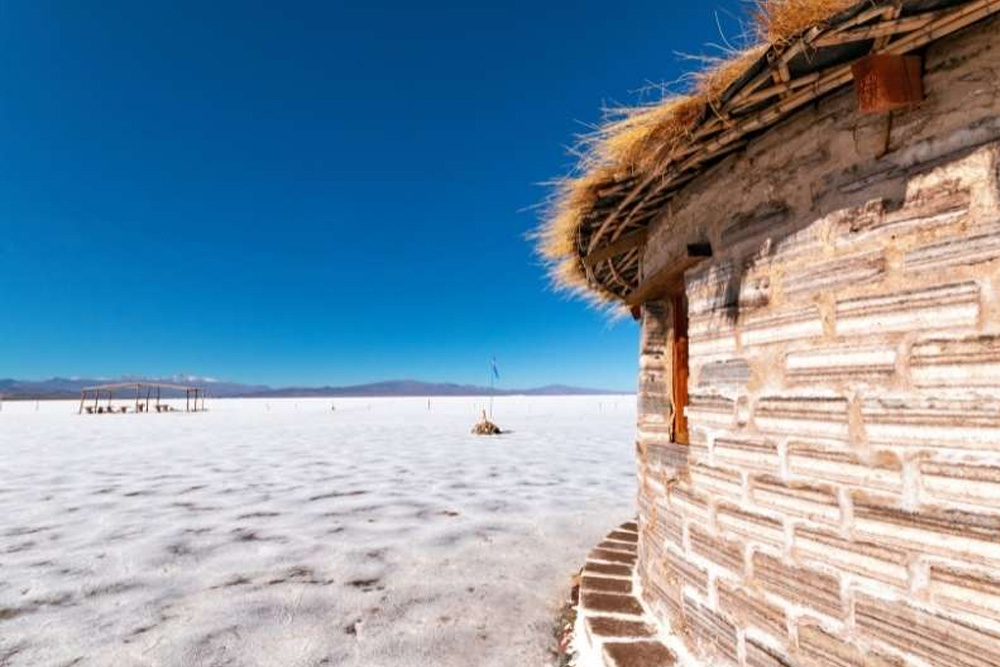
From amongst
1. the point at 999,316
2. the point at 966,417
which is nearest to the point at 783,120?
the point at 999,316

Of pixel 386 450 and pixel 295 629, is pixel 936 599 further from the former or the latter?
pixel 386 450

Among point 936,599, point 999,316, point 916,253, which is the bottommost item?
point 936,599

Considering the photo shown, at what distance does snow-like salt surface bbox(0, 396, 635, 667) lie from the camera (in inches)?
135

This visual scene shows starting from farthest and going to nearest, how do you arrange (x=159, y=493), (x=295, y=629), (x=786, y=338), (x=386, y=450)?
1. (x=386, y=450)
2. (x=159, y=493)
3. (x=295, y=629)
4. (x=786, y=338)

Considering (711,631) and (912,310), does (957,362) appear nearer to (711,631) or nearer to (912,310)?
(912,310)

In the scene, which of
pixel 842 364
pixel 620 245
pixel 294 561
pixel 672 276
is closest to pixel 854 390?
pixel 842 364

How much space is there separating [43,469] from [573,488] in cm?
1026

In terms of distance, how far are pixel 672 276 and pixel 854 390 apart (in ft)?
4.27

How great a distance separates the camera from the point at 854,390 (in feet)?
6.08

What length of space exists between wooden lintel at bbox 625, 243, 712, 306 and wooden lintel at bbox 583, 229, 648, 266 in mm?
361

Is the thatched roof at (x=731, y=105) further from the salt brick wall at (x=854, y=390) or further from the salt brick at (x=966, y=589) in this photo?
the salt brick at (x=966, y=589)

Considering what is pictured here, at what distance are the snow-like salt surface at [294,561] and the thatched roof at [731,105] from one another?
2.77 m

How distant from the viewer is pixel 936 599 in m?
1.62

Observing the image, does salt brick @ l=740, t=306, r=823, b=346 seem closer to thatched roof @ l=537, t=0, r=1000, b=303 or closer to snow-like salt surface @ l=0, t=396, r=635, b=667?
thatched roof @ l=537, t=0, r=1000, b=303
